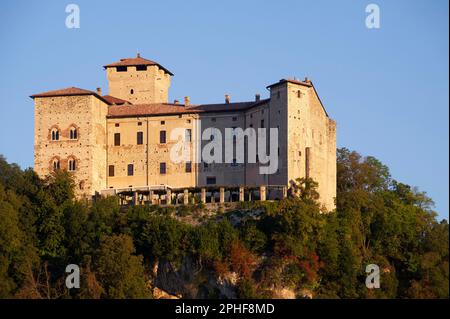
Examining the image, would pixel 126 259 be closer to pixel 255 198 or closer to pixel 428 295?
pixel 255 198

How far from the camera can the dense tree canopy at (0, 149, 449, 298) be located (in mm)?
91500

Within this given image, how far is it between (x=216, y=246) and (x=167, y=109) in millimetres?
15239

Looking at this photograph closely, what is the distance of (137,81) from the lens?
111 metres

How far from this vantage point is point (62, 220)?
317 ft

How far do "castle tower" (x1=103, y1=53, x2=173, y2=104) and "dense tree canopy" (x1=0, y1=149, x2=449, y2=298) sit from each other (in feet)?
43.8

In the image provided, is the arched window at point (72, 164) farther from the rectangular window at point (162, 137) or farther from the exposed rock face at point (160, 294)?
the exposed rock face at point (160, 294)

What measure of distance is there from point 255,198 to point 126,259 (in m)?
11.2

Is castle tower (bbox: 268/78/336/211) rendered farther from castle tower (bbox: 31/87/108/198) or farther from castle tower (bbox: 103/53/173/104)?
castle tower (bbox: 103/53/173/104)

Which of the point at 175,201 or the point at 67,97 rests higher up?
the point at 67,97

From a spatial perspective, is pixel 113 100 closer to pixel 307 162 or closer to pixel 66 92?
pixel 66 92
